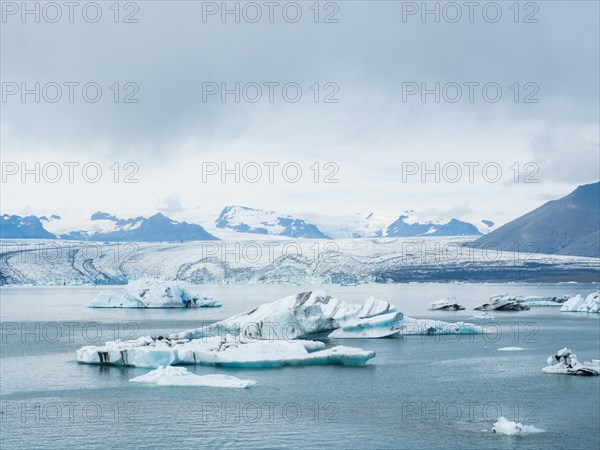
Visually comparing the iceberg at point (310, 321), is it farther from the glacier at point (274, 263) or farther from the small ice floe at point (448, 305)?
the glacier at point (274, 263)

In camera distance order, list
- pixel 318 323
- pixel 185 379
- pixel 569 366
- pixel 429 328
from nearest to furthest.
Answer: pixel 185 379
pixel 569 366
pixel 318 323
pixel 429 328

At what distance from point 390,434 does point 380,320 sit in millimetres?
19565

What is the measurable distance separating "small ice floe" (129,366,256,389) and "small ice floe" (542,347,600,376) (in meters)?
10.0

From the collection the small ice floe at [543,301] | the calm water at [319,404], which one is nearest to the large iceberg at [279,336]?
the calm water at [319,404]

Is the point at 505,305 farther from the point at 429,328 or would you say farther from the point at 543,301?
the point at 429,328

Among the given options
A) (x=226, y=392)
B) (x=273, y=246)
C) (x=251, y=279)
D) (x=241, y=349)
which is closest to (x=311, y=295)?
(x=241, y=349)

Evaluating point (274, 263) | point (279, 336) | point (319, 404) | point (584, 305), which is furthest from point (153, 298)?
point (274, 263)

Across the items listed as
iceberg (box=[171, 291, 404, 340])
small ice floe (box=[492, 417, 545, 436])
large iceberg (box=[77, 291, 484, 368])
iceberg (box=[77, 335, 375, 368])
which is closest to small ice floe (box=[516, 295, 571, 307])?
large iceberg (box=[77, 291, 484, 368])

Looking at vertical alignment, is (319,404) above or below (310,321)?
below

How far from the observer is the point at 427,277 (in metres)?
146

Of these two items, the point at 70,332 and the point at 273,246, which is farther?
the point at 273,246

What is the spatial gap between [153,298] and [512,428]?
51385 millimetres

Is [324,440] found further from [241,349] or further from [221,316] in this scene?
[221,316]

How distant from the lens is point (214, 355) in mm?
26359
